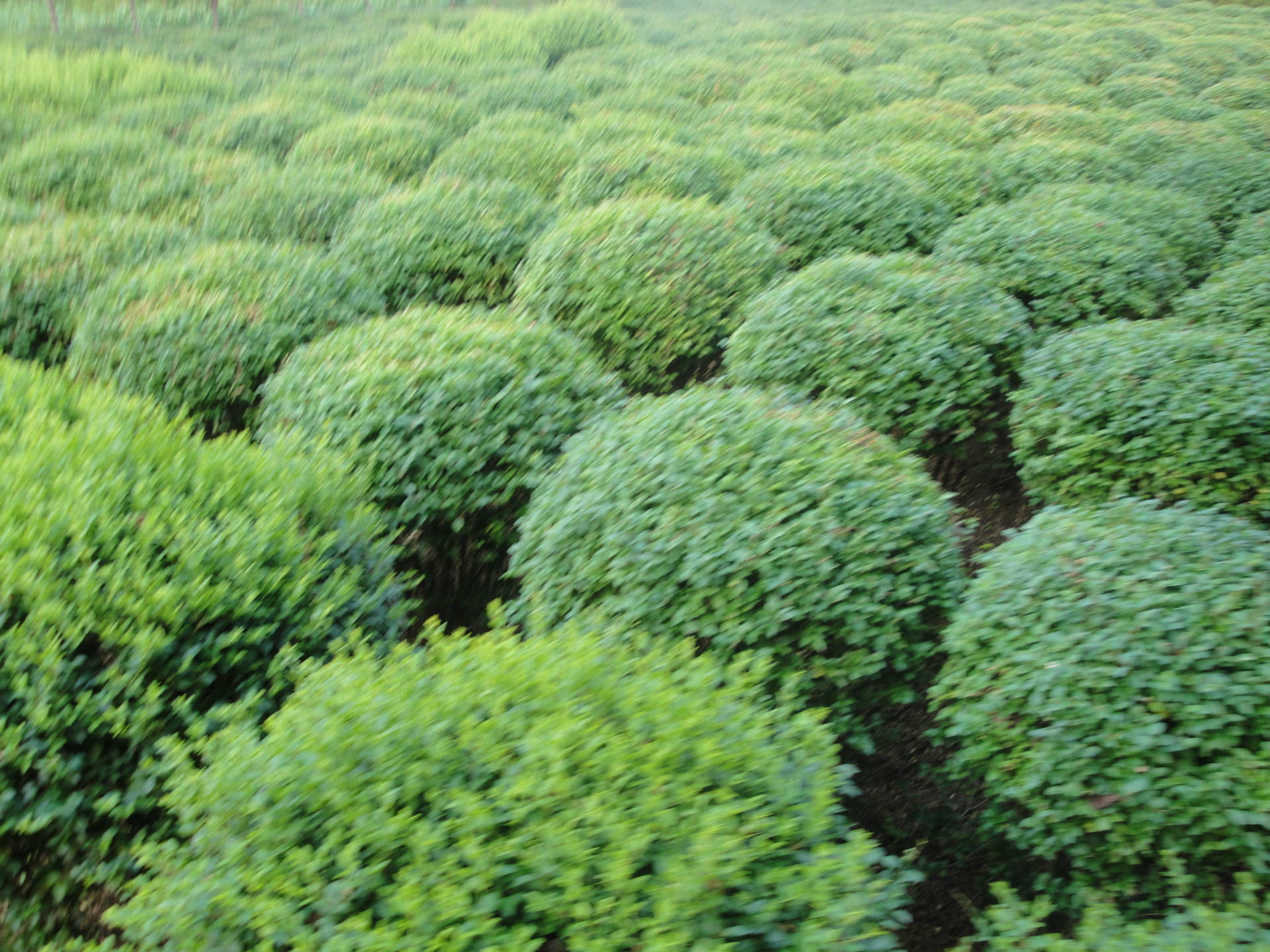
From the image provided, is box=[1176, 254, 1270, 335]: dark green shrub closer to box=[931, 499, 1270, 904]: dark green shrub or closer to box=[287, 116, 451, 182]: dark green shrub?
box=[931, 499, 1270, 904]: dark green shrub

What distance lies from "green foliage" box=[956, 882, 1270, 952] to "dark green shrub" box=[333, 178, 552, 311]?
636 cm

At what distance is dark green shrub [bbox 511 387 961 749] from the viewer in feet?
11.3

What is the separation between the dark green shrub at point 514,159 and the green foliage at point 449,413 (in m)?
4.53

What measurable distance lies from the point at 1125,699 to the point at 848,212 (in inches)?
225

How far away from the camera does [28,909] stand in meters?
3.02

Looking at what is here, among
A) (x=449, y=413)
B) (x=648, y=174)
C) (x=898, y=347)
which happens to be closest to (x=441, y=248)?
(x=648, y=174)

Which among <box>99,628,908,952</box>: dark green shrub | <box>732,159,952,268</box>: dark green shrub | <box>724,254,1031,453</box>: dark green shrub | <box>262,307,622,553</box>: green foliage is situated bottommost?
<box>99,628,908,952</box>: dark green shrub

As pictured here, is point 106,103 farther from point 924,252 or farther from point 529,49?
point 924,252

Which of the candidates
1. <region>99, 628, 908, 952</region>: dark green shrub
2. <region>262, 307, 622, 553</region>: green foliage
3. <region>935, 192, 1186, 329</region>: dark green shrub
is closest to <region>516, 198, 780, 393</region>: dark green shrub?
<region>262, 307, 622, 553</region>: green foliage

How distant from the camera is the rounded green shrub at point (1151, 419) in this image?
400 cm

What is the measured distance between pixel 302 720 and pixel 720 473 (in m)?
2.13

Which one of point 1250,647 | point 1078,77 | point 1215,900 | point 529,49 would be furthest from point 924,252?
point 529,49

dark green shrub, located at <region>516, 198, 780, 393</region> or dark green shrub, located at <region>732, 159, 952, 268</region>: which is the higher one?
dark green shrub, located at <region>732, 159, 952, 268</region>

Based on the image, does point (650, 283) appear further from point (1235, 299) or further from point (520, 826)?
point (520, 826)
